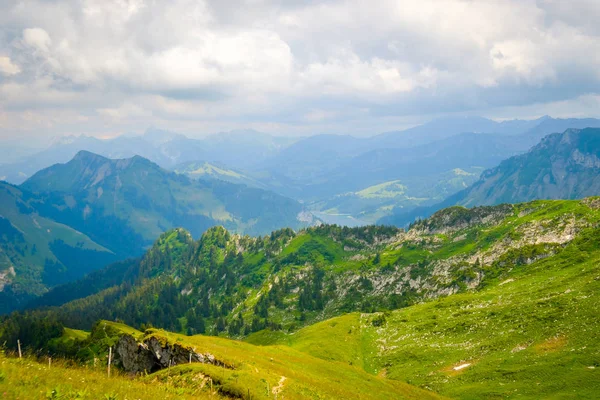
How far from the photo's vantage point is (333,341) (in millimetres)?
106062

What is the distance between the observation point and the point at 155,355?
5484 centimetres

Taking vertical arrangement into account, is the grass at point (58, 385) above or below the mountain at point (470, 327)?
above

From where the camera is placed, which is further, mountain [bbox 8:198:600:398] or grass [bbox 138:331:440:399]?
mountain [bbox 8:198:600:398]

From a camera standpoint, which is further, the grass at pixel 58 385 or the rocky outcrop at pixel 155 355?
the rocky outcrop at pixel 155 355

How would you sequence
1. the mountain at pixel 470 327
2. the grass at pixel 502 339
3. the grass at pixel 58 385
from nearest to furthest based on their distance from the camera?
the grass at pixel 58 385
the grass at pixel 502 339
the mountain at pixel 470 327

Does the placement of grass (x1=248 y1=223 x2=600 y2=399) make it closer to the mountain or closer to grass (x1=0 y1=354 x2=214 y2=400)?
the mountain

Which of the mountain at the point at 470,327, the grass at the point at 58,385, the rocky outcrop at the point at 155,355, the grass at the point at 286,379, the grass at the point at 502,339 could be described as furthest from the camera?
the mountain at the point at 470,327

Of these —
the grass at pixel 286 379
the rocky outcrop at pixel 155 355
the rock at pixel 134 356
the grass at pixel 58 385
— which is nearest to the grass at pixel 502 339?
the grass at pixel 286 379

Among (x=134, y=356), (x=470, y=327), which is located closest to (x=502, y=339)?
(x=470, y=327)

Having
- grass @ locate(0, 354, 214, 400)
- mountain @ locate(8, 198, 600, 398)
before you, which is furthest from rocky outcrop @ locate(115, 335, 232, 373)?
grass @ locate(0, 354, 214, 400)

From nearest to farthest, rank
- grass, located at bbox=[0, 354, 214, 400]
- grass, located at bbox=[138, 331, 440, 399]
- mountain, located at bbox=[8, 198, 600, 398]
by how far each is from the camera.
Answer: grass, located at bbox=[0, 354, 214, 400] → grass, located at bbox=[138, 331, 440, 399] → mountain, located at bbox=[8, 198, 600, 398]

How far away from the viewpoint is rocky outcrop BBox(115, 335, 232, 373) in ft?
158

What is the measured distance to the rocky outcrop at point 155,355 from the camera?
4806cm

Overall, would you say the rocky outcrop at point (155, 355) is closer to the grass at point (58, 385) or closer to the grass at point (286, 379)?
the grass at point (286, 379)
